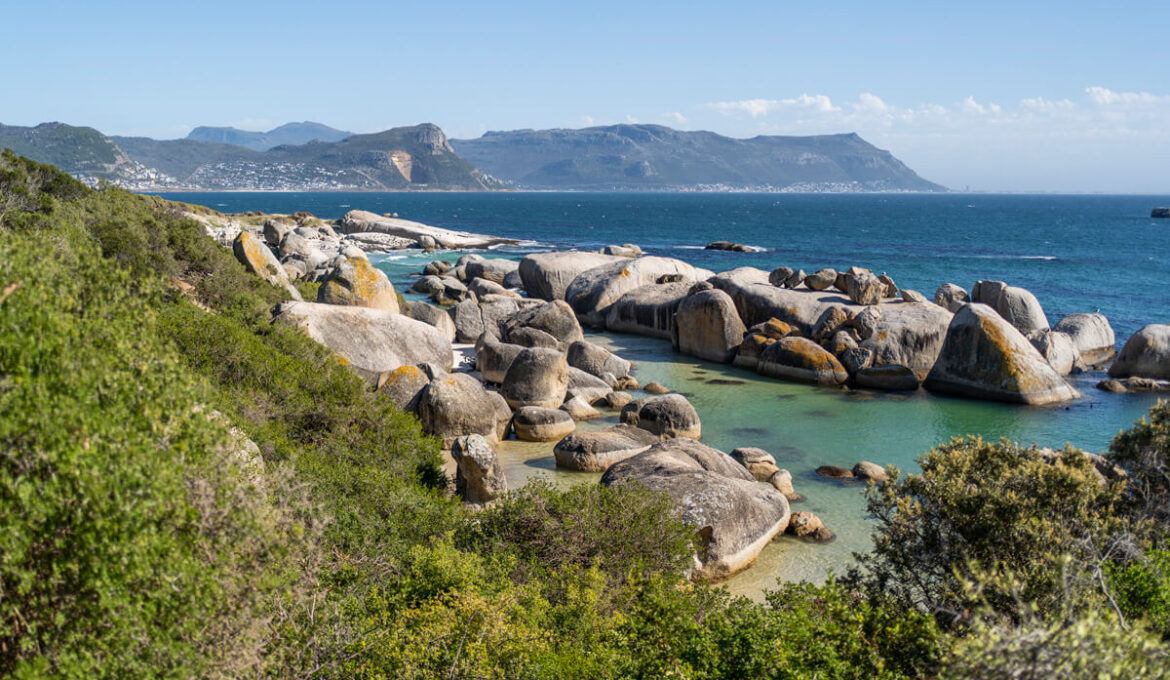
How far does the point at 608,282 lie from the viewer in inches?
1665

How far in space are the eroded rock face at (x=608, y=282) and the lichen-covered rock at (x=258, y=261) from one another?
15.9m

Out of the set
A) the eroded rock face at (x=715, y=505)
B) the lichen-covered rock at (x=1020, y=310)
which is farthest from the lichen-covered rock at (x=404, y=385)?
the lichen-covered rock at (x=1020, y=310)

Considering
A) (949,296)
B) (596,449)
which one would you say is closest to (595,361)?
(596,449)

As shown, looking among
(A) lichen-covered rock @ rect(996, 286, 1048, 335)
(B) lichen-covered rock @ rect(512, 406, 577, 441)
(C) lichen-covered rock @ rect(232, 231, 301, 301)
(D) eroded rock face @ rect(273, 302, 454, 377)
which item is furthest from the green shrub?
(A) lichen-covered rock @ rect(996, 286, 1048, 335)

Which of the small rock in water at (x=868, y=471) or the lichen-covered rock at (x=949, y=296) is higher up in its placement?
the lichen-covered rock at (x=949, y=296)

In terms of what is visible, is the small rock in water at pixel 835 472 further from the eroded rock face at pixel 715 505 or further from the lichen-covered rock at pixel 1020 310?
the lichen-covered rock at pixel 1020 310

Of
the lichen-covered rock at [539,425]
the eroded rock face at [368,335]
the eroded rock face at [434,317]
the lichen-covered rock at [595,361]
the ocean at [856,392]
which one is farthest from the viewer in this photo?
the eroded rock face at [434,317]

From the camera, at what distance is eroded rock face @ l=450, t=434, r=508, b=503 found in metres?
17.8

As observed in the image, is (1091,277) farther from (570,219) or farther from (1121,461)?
(570,219)

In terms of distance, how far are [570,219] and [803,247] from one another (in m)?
58.6

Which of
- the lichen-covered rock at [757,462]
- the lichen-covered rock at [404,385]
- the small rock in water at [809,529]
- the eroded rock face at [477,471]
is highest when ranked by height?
the lichen-covered rock at [404,385]

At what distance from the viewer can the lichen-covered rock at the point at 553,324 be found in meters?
33.4

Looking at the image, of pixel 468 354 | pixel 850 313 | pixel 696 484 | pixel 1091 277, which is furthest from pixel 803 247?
pixel 696 484

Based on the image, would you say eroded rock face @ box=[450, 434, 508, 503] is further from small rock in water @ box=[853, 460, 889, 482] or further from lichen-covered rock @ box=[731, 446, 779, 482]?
small rock in water @ box=[853, 460, 889, 482]
